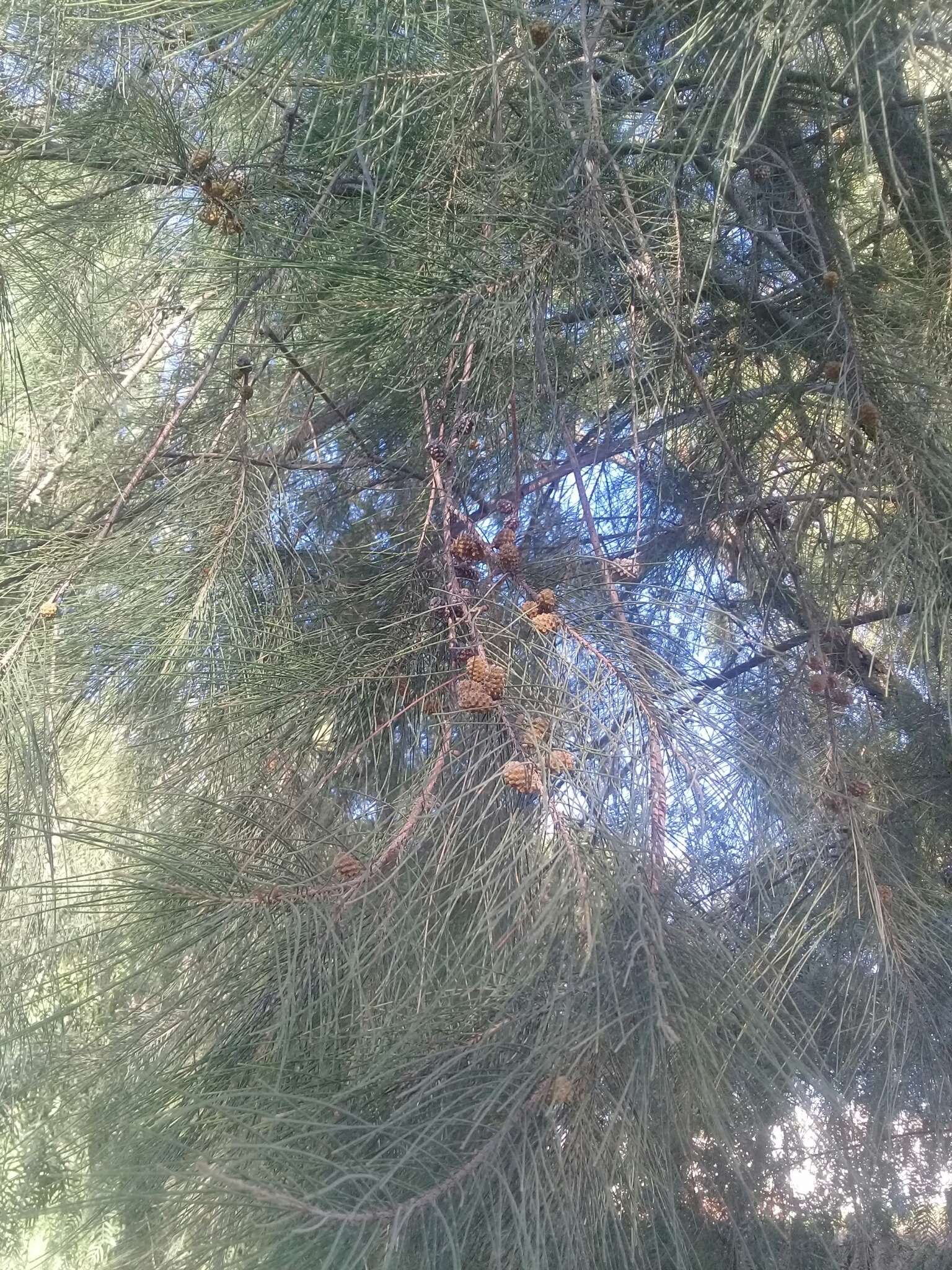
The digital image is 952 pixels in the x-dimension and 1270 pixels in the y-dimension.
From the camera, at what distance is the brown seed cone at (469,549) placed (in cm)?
77

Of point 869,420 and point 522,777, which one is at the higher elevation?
point 869,420

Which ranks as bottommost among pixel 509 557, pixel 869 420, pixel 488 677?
pixel 488 677

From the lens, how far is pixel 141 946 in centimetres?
63

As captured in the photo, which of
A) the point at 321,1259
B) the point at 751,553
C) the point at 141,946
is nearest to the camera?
the point at 321,1259

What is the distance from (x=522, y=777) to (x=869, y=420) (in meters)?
0.48

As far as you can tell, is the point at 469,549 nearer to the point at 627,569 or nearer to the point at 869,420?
the point at 627,569

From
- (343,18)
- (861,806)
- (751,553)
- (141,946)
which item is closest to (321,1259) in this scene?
(141,946)

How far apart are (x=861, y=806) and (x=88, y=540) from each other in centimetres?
72

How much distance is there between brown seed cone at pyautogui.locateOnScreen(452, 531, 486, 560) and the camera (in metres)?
0.77

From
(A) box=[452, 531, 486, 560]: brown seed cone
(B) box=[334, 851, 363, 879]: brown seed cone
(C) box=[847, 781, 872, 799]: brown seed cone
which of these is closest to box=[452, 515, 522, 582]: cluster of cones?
(A) box=[452, 531, 486, 560]: brown seed cone

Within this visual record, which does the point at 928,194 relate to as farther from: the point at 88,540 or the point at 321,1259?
the point at 321,1259

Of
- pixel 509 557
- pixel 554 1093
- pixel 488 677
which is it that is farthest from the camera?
pixel 509 557

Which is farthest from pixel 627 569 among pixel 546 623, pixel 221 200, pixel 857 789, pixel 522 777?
pixel 221 200

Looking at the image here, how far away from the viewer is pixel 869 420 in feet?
2.80
